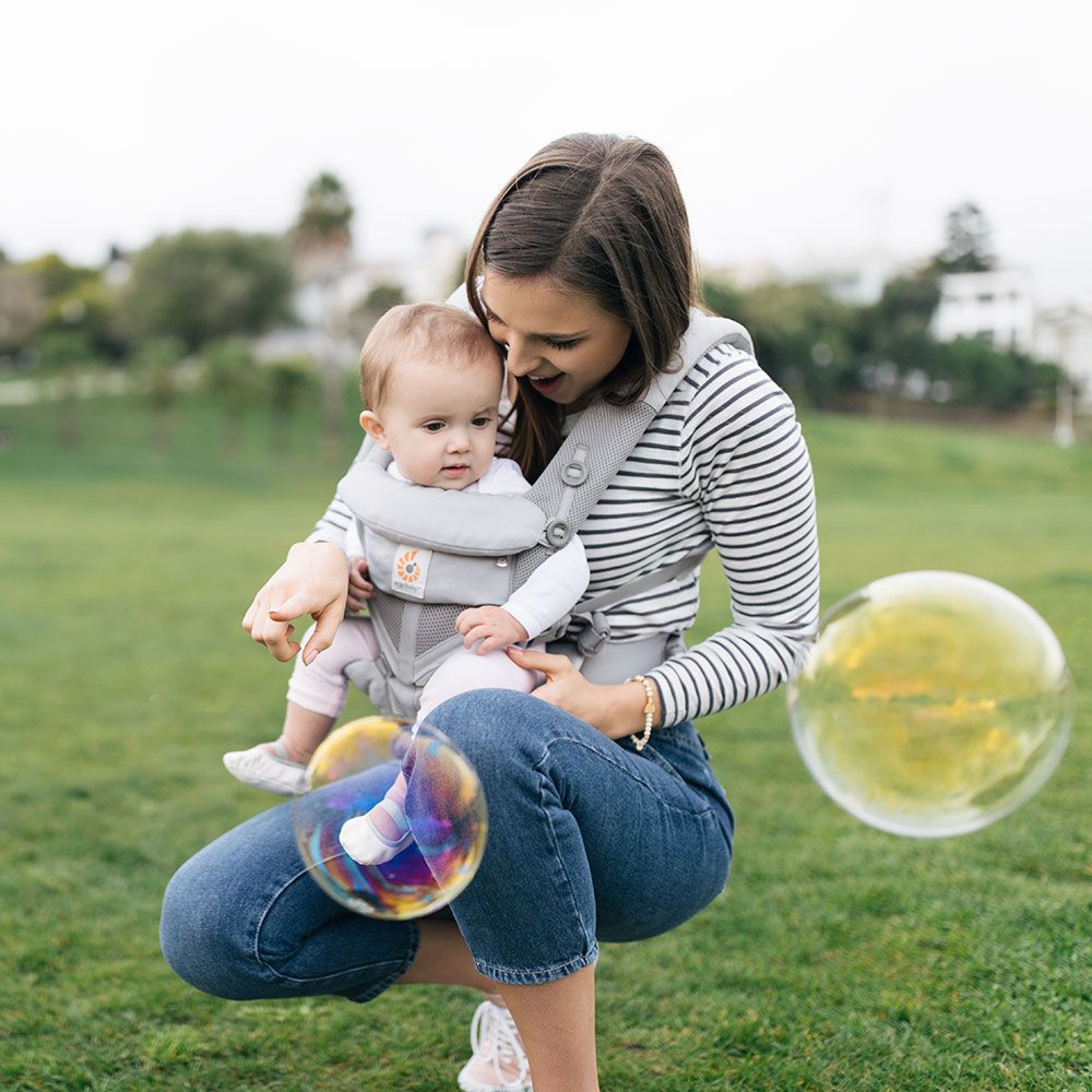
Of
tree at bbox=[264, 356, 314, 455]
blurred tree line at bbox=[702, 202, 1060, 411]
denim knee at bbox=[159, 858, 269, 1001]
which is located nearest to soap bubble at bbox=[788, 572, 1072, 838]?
denim knee at bbox=[159, 858, 269, 1001]

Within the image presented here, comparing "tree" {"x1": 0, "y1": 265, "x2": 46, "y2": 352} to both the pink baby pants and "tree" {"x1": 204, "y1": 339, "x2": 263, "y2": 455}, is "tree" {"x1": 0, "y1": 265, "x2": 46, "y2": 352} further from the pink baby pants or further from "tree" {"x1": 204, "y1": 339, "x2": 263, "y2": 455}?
the pink baby pants

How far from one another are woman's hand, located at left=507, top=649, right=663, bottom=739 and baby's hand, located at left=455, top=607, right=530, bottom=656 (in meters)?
0.03

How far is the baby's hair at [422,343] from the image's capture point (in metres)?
2.27

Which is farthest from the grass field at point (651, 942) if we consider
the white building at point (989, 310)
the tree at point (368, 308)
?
the tree at point (368, 308)

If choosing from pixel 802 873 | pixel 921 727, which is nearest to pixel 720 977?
pixel 802 873

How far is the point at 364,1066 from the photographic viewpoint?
8.89 feet

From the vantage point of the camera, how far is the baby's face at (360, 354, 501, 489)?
2.25 metres

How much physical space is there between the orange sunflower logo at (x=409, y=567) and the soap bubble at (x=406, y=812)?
24cm

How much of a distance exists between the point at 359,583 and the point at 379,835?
444mm

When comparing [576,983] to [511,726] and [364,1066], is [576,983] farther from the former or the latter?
[364,1066]

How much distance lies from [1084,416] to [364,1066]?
3732cm

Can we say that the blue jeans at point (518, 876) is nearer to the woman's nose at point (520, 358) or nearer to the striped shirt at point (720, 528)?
the striped shirt at point (720, 528)

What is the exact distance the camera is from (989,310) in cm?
3869

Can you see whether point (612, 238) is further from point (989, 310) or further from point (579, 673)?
point (989, 310)
